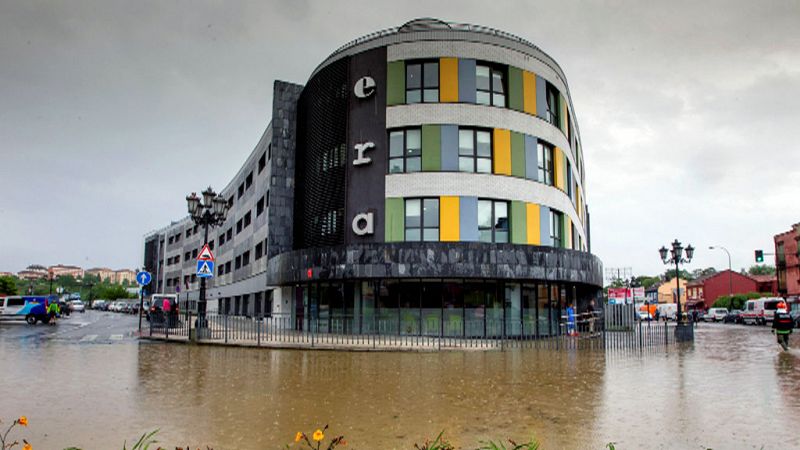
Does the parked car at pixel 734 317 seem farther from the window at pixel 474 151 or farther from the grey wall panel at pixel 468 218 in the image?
the grey wall panel at pixel 468 218

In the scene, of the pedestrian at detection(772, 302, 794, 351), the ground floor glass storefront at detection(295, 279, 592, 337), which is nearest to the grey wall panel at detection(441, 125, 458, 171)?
the ground floor glass storefront at detection(295, 279, 592, 337)

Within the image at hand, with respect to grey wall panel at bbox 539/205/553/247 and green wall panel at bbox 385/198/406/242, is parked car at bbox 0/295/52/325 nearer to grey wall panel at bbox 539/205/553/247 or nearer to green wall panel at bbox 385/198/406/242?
green wall panel at bbox 385/198/406/242

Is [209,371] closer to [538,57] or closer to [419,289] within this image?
[419,289]

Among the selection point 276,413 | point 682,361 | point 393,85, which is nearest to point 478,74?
point 393,85

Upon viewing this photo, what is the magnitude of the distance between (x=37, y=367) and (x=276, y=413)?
883 cm

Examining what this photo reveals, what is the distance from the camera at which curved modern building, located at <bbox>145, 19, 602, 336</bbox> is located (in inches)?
1030

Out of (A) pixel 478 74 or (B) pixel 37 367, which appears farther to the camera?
(A) pixel 478 74

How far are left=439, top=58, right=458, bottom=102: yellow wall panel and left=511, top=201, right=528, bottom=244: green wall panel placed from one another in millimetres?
5955

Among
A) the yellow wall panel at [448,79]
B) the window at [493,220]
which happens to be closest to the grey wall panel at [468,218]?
the window at [493,220]

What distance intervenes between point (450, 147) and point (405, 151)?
219 centimetres

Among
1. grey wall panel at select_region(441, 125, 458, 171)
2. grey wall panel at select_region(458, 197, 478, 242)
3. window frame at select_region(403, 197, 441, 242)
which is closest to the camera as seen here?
grey wall panel at select_region(458, 197, 478, 242)

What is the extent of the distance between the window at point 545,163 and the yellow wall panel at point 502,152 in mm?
2466

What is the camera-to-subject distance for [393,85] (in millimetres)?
28969

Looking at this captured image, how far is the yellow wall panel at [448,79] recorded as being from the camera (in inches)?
1116
